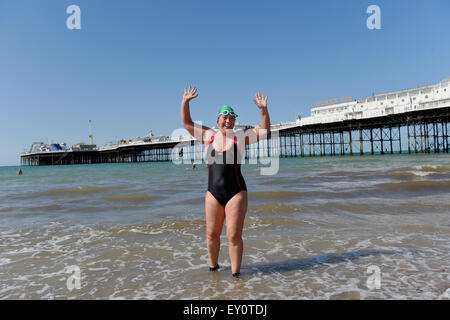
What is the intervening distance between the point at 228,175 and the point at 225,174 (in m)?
0.04

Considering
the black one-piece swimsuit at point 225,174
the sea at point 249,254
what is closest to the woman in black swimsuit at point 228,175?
the black one-piece swimsuit at point 225,174

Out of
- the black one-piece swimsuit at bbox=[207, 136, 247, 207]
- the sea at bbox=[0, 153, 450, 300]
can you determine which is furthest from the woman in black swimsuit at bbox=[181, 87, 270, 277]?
the sea at bbox=[0, 153, 450, 300]

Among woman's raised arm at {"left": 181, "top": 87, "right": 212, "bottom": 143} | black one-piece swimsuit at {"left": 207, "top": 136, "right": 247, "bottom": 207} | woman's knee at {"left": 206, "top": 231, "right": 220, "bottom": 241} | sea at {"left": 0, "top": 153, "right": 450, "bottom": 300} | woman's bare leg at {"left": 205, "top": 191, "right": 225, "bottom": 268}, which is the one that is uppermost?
woman's raised arm at {"left": 181, "top": 87, "right": 212, "bottom": 143}

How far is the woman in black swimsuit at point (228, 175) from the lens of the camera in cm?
323

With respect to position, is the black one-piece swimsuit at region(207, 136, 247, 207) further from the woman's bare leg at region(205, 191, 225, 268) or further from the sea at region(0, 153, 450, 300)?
the sea at region(0, 153, 450, 300)

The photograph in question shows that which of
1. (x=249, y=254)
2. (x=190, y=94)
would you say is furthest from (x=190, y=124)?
(x=249, y=254)

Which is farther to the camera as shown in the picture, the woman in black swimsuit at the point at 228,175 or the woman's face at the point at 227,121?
the woman's face at the point at 227,121

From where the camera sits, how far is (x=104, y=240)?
17.3ft

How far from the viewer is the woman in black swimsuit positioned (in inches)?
127

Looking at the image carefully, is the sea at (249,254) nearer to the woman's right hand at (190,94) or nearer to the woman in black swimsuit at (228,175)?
the woman in black swimsuit at (228,175)

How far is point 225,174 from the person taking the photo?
129 inches
